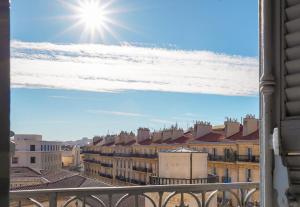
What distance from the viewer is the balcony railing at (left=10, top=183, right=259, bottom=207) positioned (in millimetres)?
2377

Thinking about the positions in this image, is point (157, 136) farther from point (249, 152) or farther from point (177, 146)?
point (249, 152)

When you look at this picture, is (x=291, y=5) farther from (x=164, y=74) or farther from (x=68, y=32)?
(x=164, y=74)

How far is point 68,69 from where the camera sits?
10414 mm

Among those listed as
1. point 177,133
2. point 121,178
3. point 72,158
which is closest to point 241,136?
point 177,133

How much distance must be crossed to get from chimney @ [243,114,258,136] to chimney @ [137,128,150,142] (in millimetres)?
15823

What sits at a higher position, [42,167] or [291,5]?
[291,5]

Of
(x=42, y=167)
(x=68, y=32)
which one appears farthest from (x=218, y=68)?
(x=42, y=167)

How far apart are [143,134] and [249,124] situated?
1673 centimetres

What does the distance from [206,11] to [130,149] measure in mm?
34867

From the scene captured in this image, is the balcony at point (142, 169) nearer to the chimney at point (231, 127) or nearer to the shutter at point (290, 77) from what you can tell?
the chimney at point (231, 127)

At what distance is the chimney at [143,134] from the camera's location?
40.7 metres

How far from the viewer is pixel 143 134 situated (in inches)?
1615

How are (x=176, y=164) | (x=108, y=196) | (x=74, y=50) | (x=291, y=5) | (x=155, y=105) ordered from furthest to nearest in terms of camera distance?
(x=155, y=105) → (x=74, y=50) → (x=176, y=164) → (x=108, y=196) → (x=291, y=5)

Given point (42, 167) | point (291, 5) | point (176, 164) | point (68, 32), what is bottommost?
point (42, 167)
